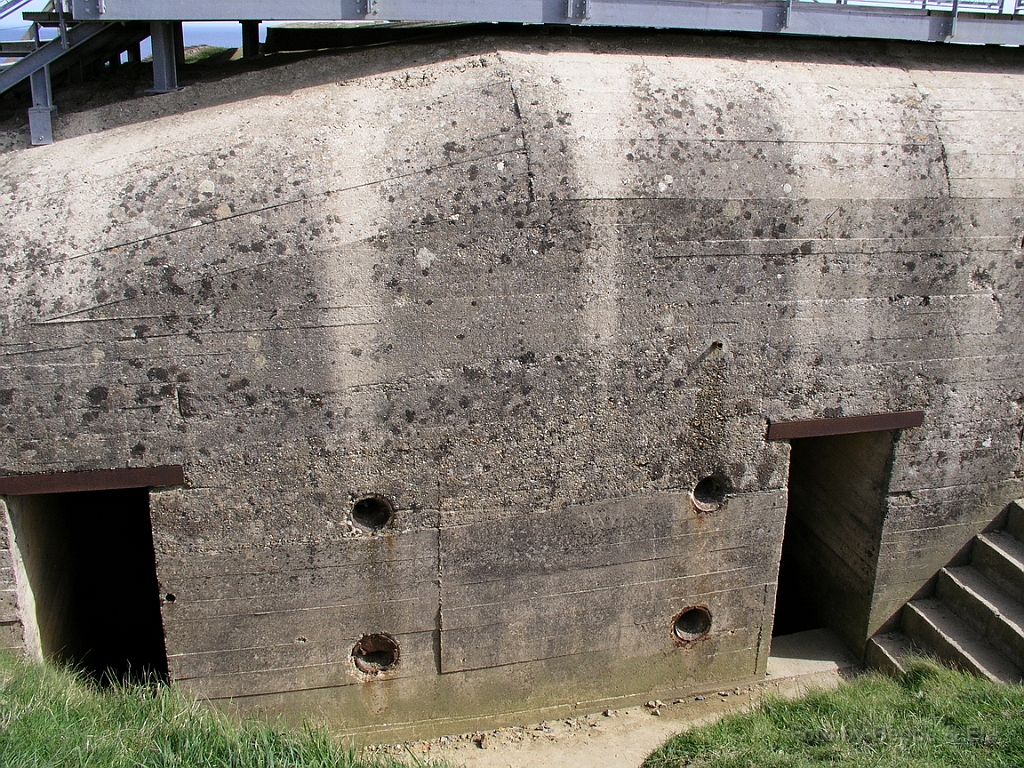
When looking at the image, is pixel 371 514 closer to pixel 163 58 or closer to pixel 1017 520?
pixel 163 58

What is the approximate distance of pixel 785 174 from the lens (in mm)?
4418

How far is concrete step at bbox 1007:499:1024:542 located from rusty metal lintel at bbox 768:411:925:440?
95 cm

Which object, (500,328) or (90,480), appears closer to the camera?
(90,480)

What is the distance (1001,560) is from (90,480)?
4.89 meters

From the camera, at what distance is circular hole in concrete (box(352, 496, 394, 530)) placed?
4.39 meters

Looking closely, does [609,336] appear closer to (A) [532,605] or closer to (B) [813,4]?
(A) [532,605]

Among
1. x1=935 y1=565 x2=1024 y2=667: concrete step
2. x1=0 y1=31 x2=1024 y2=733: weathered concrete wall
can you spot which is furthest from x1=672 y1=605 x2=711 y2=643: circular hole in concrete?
x1=935 y1=565 x2=1024 y2=667: concrete step

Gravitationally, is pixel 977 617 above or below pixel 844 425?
below

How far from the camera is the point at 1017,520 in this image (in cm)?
531

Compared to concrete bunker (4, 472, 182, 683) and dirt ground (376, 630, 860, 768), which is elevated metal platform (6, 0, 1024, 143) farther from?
dirt ground (376, 630, 860, 768)

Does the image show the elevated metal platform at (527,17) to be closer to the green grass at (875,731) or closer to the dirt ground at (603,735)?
the green grass at (875,731)

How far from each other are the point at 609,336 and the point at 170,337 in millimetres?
2010

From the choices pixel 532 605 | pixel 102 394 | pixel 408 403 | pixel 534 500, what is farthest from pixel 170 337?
pixel 532 605

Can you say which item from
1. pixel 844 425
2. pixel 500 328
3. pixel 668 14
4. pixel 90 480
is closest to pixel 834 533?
pixel 844 425
